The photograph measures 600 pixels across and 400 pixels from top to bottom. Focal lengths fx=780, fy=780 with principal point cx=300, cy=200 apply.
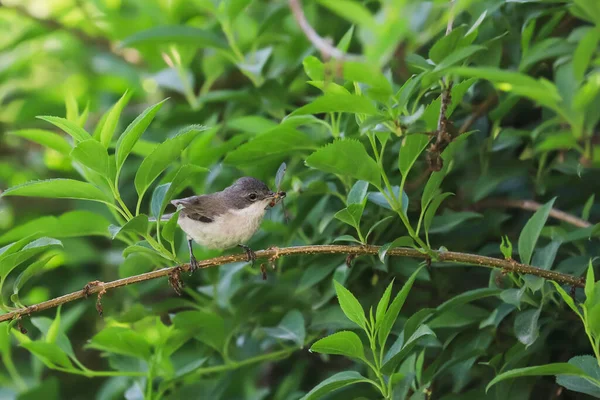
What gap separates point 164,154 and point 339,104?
553 millimetres

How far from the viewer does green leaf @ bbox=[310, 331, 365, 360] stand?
82.7 inches

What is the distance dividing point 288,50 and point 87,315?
2.07m

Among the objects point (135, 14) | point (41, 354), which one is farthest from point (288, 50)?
point (41, 354)

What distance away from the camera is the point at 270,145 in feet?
8.14

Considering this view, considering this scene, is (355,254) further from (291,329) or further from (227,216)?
(227,216)

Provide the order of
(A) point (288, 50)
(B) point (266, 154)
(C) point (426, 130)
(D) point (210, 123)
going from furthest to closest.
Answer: (A) point (288, 50)
(D) point (210, 123)
(B) point (266, 154)
(C) point (426, 130)

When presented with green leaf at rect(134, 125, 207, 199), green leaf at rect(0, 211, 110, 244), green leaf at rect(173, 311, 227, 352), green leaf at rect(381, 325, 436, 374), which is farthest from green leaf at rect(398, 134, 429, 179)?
green leaf at rect(0, 211, 110, 244)

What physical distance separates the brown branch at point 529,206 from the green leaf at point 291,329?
2.81ft

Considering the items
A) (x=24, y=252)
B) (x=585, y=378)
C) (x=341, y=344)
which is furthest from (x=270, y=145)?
(x=585, y=378)

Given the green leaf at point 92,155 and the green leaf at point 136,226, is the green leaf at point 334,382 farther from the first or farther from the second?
the green leaf at point 92,155

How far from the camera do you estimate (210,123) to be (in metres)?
3.44

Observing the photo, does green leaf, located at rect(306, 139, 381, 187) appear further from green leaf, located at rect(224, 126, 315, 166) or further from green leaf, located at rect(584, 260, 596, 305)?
green leaf, located at rect(584, 260, 596, 305)

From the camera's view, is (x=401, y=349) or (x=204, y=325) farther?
(x=204, y=325)

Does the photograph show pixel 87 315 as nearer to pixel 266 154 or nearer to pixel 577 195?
pixel 266 154
